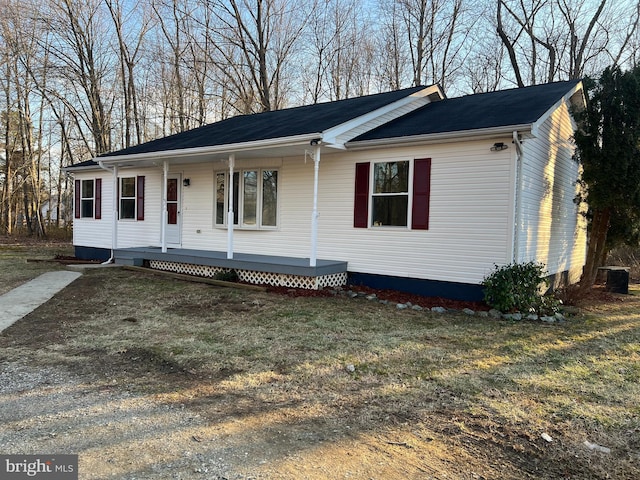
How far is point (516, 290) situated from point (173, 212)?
28.5 ft

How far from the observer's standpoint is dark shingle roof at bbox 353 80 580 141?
725 centimetres

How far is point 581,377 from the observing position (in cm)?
423

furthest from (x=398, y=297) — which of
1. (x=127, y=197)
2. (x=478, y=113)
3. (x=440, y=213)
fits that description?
(x=127, y=197)

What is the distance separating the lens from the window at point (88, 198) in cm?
1348

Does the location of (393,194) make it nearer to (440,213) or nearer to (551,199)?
(440,213)

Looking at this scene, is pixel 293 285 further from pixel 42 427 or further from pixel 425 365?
pixel 42 427

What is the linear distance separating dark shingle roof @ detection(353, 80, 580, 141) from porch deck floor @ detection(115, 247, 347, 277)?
2629 millimetres

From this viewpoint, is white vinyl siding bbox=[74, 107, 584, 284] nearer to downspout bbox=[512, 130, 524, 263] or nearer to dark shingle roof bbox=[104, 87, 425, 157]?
downspout bbox=[512, 130, 524, 263]

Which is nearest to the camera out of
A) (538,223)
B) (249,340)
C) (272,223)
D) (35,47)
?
(249,340)

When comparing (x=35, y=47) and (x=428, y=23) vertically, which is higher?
(x=428, y=23)

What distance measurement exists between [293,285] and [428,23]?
59.8ft

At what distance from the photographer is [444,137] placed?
7441mm

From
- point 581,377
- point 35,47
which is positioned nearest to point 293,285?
point 581,377

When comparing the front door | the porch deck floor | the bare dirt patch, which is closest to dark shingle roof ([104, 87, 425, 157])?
the front door
